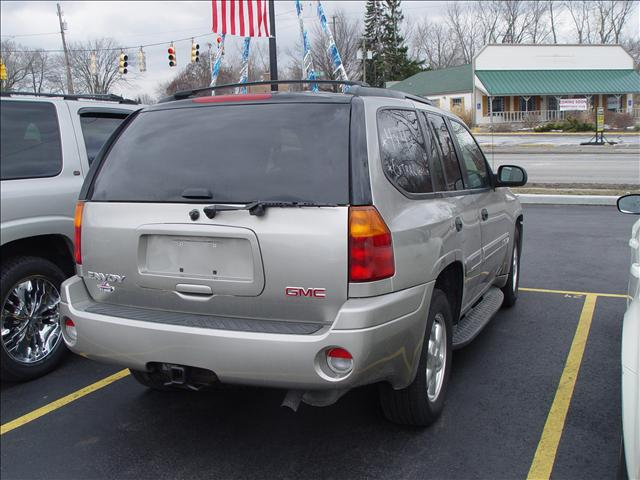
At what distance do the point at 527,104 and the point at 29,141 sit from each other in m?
53.4

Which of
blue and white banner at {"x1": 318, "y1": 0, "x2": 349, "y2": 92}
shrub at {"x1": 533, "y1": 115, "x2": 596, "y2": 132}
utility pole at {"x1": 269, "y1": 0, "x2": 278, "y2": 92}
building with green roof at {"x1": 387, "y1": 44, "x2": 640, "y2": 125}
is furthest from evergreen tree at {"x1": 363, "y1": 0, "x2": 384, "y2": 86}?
utility pole at {"x1": 269, "y1": 0, "x2": 278, "y2": 92}

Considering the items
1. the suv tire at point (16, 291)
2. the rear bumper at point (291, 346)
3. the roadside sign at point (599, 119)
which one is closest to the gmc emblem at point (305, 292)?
the rear bumper at point (291, 346)

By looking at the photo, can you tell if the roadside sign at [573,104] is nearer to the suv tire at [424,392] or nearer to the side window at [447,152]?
the side window at [447,152]

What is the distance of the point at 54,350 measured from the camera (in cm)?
459

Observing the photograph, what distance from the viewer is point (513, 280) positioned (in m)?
6.00

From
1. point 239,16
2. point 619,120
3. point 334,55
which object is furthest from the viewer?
point 619,120

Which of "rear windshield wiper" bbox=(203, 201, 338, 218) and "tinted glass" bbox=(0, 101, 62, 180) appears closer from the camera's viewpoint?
"rear windshield wiper" bbox=(203, 201, 338, 218)

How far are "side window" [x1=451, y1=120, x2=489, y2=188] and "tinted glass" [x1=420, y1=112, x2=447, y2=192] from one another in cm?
58

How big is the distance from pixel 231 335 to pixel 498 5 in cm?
8156

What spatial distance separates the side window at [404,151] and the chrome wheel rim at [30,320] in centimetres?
283

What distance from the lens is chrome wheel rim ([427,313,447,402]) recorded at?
3.53 meters

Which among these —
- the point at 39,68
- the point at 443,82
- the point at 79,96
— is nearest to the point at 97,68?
the point at 39,68

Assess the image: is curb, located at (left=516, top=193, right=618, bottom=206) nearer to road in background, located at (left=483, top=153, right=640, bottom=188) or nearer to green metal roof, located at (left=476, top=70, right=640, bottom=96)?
road in background, located at (left=483, top=153, right=640, bottom=188)

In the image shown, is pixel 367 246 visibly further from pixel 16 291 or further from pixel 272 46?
pixel 272 46
